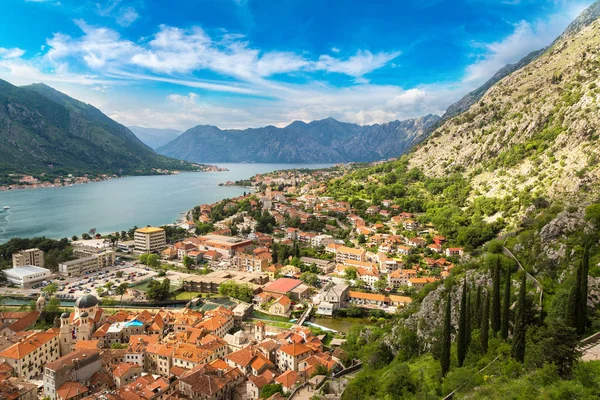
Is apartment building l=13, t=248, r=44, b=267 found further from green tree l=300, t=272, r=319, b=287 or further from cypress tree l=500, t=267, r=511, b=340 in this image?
cypress tree l=500, t=267, r=511, b=340

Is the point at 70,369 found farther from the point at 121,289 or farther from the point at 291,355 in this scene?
Answer: the point at 121,289

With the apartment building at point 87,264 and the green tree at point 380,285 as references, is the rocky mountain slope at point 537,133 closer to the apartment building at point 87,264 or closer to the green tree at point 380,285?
the green tree at point 380,285

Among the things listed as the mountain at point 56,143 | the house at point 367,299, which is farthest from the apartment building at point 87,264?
the mountain at point 56,143

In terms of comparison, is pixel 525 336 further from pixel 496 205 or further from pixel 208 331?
pixel 496 205

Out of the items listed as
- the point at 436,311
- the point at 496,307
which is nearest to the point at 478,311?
the point at 496,307

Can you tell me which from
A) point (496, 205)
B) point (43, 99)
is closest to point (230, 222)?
point (496, 205)
